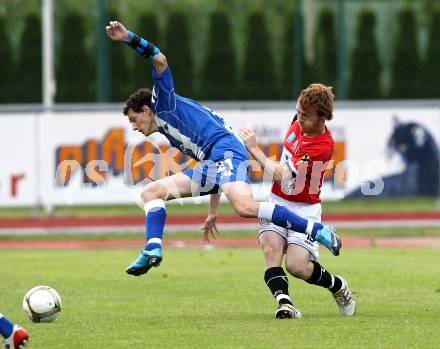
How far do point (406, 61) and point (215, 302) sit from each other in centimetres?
2247

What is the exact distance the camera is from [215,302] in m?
11.2

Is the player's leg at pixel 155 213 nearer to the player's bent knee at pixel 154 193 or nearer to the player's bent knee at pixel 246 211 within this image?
the player's bent knee at pixel 154 193

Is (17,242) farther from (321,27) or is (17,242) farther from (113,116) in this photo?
(321,27)

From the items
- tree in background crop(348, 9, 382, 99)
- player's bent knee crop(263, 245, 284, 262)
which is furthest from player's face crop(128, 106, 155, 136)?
tree in background crop(348, 9, 382, 99)

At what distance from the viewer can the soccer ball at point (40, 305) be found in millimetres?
9750

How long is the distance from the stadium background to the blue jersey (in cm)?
156

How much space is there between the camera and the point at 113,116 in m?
21.7

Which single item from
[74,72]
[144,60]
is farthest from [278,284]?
[74,72]

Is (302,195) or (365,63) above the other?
(302,195)

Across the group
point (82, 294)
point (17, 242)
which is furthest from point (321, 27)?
point (82, 294)

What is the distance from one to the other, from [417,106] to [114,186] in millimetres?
6090

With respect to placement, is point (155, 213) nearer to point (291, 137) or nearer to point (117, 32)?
point (291, 137)

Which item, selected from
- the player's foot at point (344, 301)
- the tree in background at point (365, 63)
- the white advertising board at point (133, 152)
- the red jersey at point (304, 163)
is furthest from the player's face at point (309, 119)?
the tree in background at point (365, 63)

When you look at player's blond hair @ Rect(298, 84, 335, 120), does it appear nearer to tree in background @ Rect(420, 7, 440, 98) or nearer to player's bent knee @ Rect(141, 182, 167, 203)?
player's bent knee @ Rect(141, 182, 167, 203)
